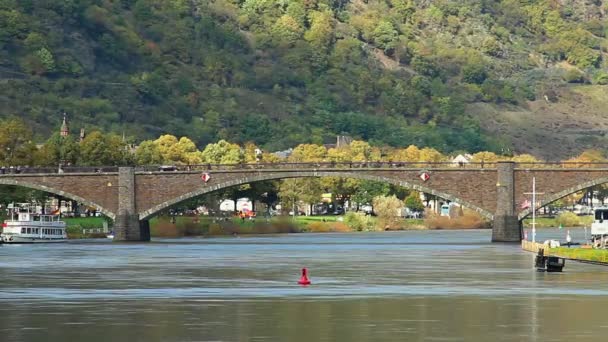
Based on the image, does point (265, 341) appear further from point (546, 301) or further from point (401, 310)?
point (546, 301)

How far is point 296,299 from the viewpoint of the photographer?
8856cm

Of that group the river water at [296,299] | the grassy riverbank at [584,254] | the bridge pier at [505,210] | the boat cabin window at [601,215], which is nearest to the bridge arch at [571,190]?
the bridge pier at [505,210]

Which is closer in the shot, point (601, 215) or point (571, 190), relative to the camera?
point (601, 215)

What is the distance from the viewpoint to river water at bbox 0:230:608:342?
234 feet

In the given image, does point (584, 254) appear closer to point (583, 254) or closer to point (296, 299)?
point (583, 254)

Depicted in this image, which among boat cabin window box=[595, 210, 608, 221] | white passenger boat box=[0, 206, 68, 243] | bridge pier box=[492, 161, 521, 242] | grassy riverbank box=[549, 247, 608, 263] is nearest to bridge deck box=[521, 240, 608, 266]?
grassy riverbank box=[549, 247, 608, 263]

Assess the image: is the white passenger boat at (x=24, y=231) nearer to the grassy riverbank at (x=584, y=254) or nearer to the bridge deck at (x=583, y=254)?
the bridge deck at (x=583, y=254)

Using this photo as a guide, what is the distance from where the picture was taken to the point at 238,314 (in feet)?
260

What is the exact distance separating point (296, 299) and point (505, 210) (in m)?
108

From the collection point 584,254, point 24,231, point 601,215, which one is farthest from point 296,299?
point 24,231

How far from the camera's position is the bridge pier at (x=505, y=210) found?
194 metres

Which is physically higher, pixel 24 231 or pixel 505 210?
pixel 505 210

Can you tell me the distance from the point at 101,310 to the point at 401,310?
14.0 m

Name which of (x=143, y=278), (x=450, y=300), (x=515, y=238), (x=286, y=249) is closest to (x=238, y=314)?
(x=450, y=300)
